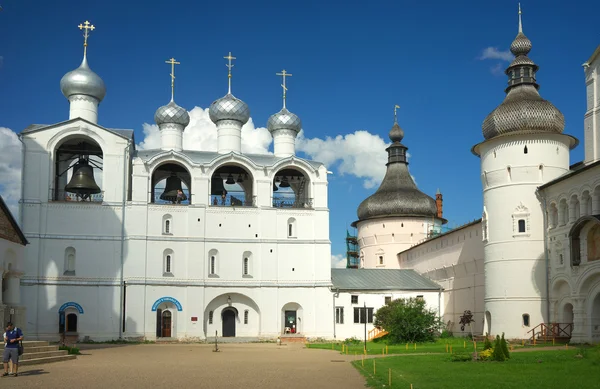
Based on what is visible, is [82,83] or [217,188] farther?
[217,188]

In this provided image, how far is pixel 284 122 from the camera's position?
4647 cm

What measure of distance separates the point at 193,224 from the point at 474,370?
84.3 ft

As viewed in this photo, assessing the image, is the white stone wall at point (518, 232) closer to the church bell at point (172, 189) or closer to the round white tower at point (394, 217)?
the church bell at point (172, 189)

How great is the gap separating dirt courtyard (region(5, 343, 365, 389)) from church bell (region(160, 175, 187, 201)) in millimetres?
18209

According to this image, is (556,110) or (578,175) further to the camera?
(556,110)

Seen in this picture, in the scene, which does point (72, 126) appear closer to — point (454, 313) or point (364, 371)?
point (454, 313)

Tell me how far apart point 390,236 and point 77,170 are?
24.3 m

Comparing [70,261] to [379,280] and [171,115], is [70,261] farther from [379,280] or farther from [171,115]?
[379,280]

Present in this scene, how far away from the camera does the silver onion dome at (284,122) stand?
152 feet

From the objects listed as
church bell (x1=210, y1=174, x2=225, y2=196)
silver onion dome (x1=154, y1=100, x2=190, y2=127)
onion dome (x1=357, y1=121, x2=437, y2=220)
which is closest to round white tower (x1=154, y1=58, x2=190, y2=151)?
silver onion dome (x1=154, y1=100, x2=190, y2=127)

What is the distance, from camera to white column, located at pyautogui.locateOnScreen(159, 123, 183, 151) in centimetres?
4547

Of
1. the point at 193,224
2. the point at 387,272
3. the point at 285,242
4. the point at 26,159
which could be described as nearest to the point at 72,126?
the point at 26,159

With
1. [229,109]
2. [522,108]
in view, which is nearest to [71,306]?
[229,109]

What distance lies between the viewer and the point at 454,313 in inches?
1734
